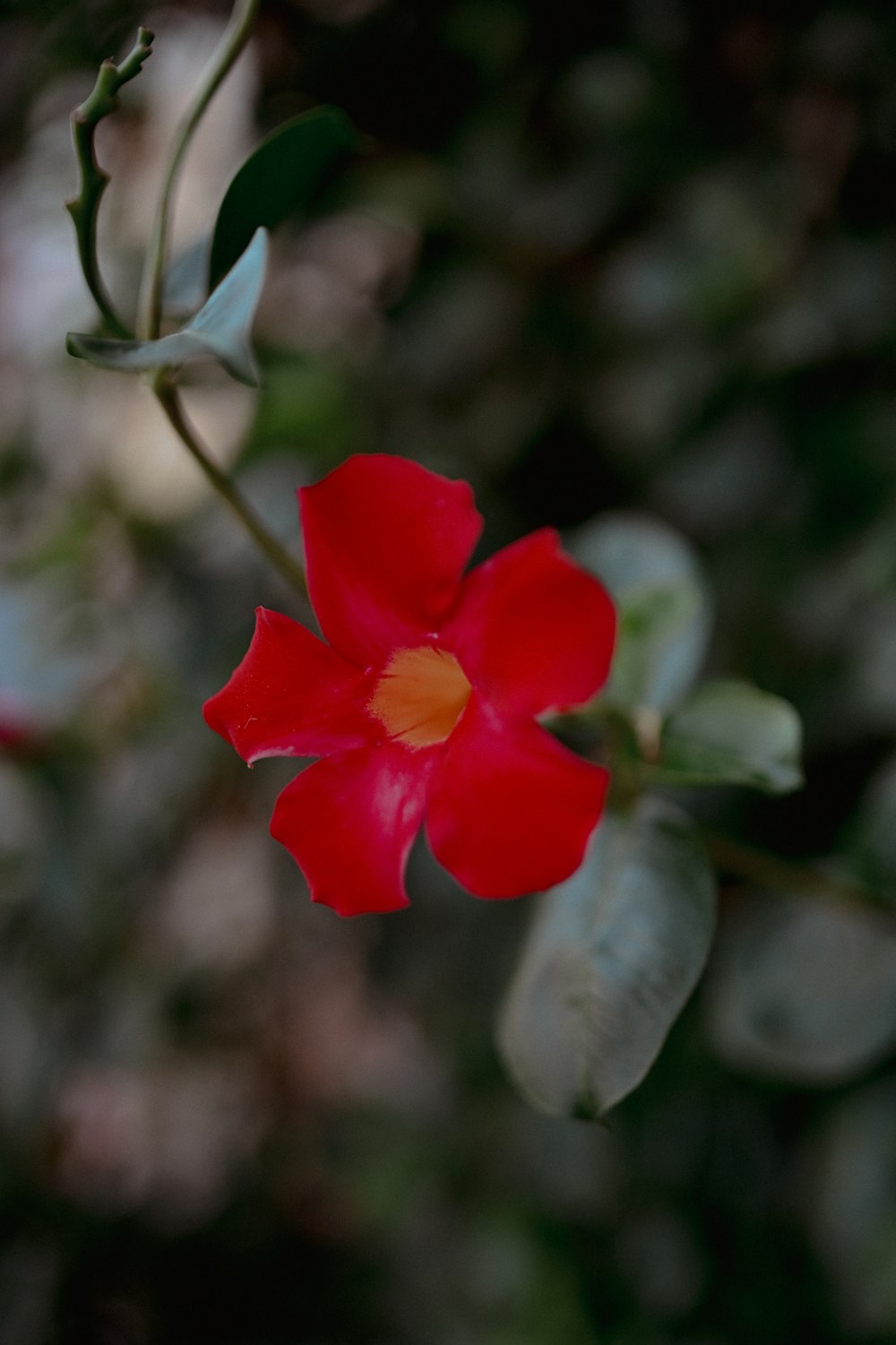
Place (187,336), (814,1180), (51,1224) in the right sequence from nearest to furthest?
1. (187,336)
2. (814,1180)
3. (51,1224)

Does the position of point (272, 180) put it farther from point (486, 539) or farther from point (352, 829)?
point (486, 539)

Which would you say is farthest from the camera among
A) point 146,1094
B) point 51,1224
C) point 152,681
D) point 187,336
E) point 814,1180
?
point 146,1094

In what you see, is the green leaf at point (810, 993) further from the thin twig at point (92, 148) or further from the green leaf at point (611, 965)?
the thin twig at point (92, 148)

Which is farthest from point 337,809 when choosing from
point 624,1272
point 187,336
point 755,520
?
point 624,1272

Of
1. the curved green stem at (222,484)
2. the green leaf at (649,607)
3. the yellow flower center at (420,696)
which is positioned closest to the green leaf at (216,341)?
the curved green stem at (222,484)

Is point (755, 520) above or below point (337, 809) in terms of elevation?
below

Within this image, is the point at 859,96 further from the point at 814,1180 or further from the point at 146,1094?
the point at 146,1094

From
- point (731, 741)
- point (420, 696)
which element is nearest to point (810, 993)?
point (731, 741)
